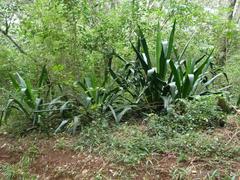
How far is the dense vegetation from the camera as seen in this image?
332 cm

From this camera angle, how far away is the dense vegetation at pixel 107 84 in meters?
3.32

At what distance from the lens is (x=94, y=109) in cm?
385

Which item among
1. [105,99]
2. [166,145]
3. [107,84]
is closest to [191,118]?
[166,145]

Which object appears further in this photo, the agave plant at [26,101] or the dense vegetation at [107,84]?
the agave plant at [26,101]

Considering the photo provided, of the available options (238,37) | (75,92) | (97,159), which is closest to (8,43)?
(75,92)

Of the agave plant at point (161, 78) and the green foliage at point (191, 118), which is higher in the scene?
the agave plant at point (161, 78)

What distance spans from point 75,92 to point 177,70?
1.33 meters

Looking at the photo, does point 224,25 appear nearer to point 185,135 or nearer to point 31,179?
point 185,135

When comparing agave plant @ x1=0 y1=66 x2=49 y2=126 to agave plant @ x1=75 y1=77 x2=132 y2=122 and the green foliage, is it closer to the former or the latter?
agave plant @ x1=75 y1=77 x2=132 y2=122

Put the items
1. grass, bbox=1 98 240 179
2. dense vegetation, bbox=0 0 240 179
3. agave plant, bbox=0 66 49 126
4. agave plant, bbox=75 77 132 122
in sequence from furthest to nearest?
agave plant, bbox=0 66 49 126
agave plant, bbox=75 77 132 122
dense vegetation, bbox=0 0 240 179
grass, bbox=1 98 240 179

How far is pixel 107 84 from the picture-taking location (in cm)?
443

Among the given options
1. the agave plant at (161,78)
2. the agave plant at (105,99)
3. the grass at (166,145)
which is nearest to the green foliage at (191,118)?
the grass at (166,145)

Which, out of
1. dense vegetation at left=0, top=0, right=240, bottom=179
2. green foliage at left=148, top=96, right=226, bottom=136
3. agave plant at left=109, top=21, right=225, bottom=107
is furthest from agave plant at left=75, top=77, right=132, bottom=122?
green foliage at left=148, top=96, right=226, bottom=136

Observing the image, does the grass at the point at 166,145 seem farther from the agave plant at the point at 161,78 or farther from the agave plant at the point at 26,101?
the agave plant at the point at 26,101
